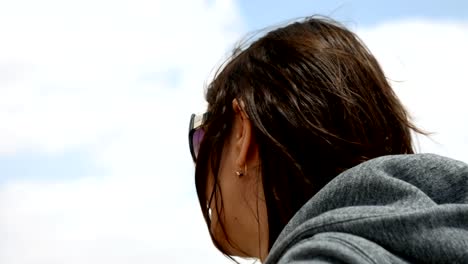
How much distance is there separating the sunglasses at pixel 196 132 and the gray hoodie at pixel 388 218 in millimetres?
940

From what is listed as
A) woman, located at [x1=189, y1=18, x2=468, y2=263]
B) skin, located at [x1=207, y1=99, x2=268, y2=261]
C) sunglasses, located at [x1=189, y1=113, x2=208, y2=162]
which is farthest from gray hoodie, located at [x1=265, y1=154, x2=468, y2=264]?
sunglasses, located at [x1=189, y1=113, x2=208, y2=162]

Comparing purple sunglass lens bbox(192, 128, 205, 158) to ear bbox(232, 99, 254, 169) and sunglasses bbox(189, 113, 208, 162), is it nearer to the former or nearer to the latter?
sunglasses bbox(189, 113, 208, 162)

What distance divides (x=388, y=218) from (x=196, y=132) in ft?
4.33

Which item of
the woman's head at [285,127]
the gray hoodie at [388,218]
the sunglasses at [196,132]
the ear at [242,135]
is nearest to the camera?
the gray hoodie at [388,218]

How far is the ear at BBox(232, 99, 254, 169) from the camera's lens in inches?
133

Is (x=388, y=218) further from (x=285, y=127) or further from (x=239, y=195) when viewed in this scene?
(x=239, y=195)

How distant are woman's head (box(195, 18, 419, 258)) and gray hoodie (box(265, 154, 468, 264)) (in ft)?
1.33

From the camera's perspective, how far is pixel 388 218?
2.65m

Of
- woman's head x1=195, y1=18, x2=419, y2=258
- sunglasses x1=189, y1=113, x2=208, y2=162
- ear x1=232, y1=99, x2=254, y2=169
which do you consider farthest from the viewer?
sunglasses x1=189, y1=113, x2=208, y2=162

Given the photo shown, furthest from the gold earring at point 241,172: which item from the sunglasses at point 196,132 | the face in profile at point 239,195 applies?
the sunglasses at point 196,132

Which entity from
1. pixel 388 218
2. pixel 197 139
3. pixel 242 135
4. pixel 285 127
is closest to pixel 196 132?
pixel 197 139

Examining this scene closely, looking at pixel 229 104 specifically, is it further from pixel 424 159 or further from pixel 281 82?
pixel 424 159

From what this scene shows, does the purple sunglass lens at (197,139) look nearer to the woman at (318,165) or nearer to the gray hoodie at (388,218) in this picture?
the woman at (318,165)

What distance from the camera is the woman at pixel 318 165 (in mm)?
2648
